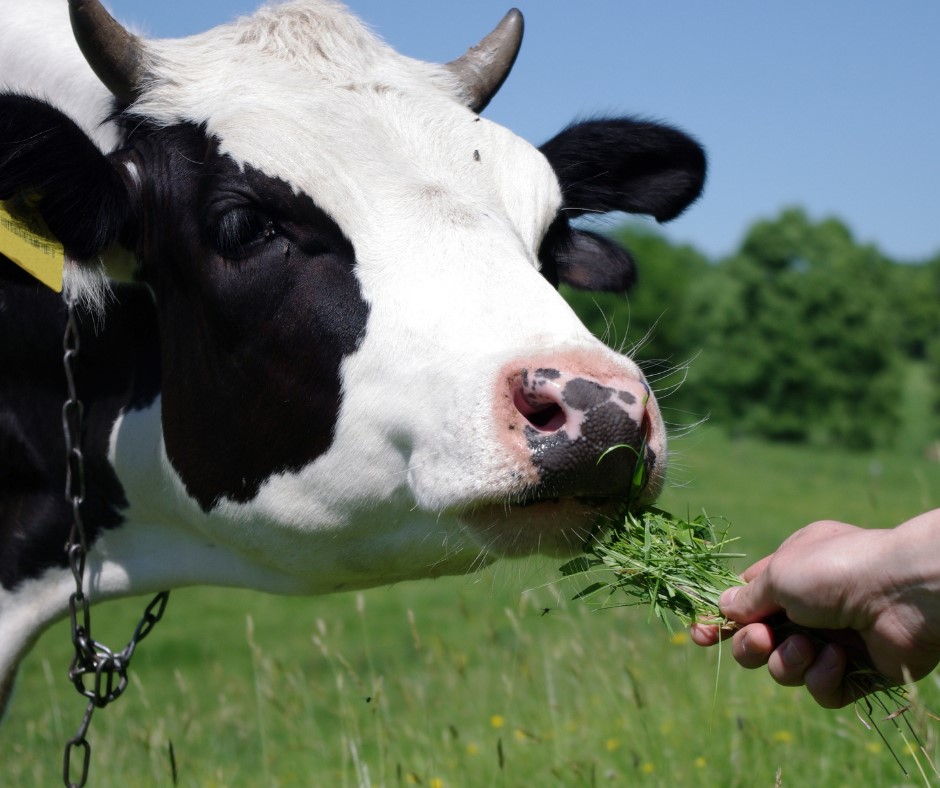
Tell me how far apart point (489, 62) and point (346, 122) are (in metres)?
1.26

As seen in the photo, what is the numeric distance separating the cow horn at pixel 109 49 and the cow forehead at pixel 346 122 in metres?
0.07

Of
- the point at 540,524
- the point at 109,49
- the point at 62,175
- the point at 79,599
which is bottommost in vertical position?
the point at 79,599

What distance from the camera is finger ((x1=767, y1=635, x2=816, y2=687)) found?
262 centimetres

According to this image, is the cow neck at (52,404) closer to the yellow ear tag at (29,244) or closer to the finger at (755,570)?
the yellow ear tag at (29,244)

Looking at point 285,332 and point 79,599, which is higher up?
point 285,332

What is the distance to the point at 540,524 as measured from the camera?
2734mm

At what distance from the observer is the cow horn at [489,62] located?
420cm

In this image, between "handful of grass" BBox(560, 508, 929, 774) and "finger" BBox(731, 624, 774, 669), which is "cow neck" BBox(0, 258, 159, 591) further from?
"finger" BBox(731, 624, 774, 669)

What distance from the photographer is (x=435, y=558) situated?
3021 mm

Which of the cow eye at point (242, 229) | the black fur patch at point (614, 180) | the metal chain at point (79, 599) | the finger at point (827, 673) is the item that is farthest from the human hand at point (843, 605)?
the black fur patch at point (614, 180)

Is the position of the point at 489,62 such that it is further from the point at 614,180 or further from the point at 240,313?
the point at 240,313

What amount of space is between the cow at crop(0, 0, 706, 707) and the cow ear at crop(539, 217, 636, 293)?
80 cm

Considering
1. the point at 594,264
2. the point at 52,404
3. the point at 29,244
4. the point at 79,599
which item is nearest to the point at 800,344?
the point at 594,264

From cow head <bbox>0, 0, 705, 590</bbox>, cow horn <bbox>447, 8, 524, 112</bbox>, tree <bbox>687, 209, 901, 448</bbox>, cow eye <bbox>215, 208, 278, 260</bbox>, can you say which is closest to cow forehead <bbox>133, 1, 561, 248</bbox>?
cow head <bbox>0, 0, 705, 590</bbox>
